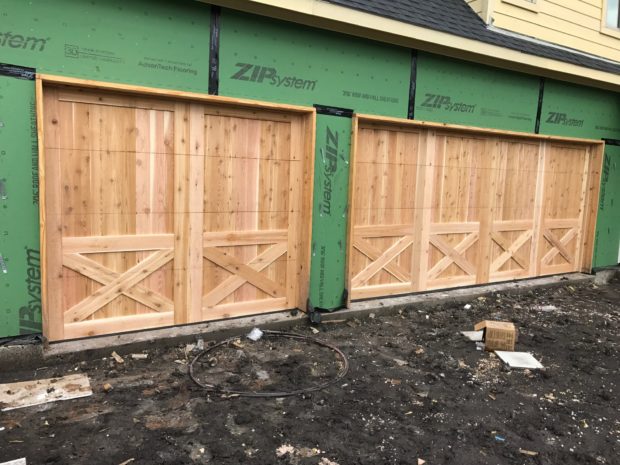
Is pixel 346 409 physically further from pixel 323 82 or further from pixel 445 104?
pixel 445 104

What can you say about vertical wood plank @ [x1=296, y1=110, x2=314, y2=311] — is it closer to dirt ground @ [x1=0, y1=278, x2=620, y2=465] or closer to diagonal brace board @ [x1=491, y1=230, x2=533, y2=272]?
dirt ground @ [x1=0, y1=278, x2=620, y2=465]

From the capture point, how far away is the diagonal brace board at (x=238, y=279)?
4.90 m

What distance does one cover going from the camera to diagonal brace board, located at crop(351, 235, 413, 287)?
587 cm

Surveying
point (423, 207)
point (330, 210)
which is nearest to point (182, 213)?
point (330, 210)

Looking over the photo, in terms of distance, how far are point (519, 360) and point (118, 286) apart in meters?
4.00

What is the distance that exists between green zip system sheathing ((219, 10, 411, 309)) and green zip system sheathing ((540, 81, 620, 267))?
10.0ft

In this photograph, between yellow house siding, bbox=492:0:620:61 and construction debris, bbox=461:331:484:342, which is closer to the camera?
construction debris, bbox=461:331:484:342

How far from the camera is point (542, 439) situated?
3.25m

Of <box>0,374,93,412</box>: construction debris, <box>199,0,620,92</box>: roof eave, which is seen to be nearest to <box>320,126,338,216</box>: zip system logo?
<box>199,0,620,92</box>: roof eave

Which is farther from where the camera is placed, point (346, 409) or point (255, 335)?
point (255, 335)

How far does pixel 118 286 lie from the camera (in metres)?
4.39

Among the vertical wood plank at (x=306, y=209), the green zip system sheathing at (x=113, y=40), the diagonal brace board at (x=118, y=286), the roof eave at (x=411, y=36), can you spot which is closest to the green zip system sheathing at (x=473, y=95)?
the roof eave at (x=411, y=36)

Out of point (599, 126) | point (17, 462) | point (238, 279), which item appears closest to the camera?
point (17, 462)

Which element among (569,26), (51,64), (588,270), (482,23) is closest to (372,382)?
(51,64)
